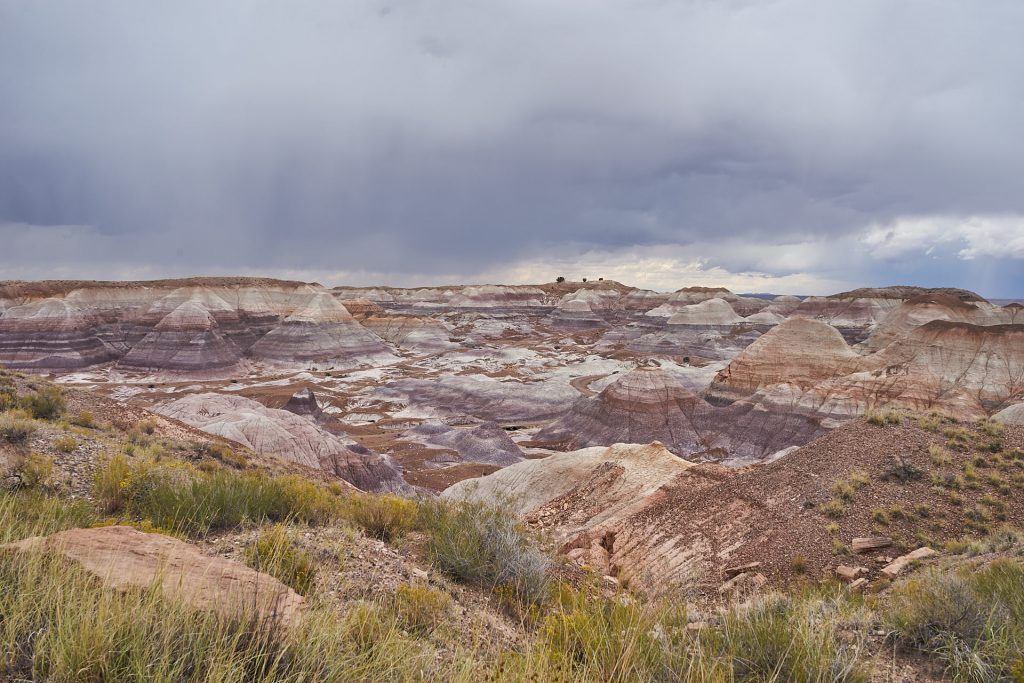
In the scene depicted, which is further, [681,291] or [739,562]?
[681,291]

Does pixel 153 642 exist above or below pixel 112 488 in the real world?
above

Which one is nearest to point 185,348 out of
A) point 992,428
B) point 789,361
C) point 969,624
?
point 789,361

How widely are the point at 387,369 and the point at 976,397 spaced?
189ft

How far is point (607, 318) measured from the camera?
396 feet

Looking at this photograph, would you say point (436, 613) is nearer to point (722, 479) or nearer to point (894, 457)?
point (722, 479)

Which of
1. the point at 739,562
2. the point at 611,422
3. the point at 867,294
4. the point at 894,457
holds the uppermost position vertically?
the point at 867,294

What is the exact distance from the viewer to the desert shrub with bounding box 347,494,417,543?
640 cm

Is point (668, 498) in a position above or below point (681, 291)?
below

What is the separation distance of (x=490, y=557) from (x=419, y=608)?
189cm

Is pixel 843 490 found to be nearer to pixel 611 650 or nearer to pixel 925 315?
pixel 611 650

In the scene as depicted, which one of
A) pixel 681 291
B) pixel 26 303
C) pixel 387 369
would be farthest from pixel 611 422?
pixel 681 291

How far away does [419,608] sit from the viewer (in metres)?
4.05

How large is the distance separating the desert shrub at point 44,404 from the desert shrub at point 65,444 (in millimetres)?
5325

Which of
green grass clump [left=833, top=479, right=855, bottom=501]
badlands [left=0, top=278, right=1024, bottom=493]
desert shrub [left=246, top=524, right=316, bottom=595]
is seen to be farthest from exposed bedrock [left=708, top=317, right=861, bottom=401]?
desert shrub [left=246, top=524, right=316, bottom=595]
